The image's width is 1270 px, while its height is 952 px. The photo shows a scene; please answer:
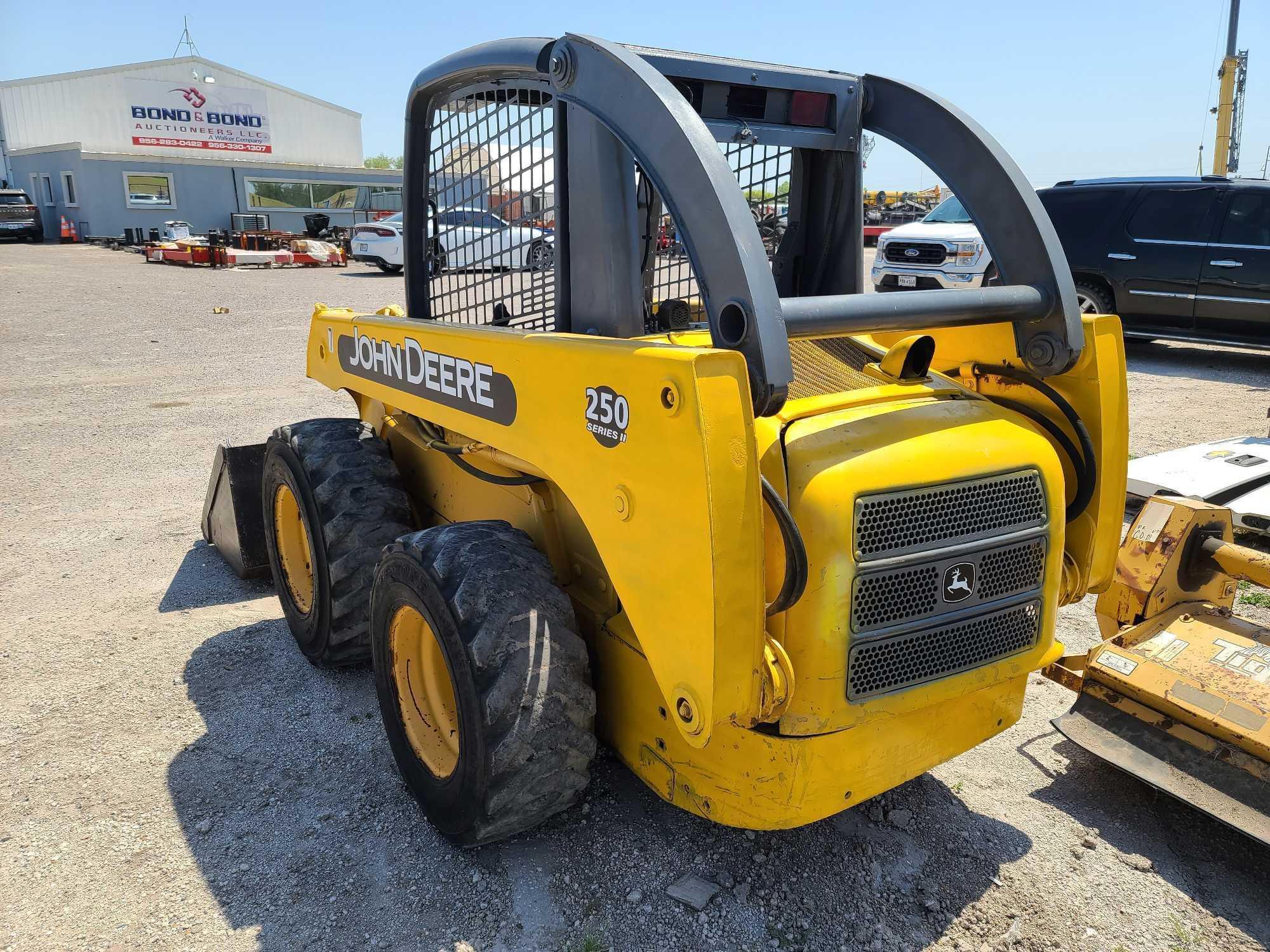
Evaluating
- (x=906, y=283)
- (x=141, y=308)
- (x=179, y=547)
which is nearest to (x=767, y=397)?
(x=179, y=547)

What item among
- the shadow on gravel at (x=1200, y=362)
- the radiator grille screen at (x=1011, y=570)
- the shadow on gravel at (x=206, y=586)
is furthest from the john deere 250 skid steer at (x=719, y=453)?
the shadow on gravel at (x=1200, y=362)

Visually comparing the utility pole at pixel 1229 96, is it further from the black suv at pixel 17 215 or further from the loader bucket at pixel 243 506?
the black suv at pixel 17 215

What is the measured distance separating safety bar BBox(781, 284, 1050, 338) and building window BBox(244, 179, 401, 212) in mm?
36180

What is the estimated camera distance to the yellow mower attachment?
258cm

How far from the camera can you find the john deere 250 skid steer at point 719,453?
1.93m

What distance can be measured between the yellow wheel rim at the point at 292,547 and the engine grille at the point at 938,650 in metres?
2.63

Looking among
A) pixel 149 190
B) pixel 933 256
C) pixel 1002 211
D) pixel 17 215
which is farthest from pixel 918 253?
pixel 149 190

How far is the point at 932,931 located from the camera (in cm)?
243

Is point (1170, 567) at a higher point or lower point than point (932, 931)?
higher

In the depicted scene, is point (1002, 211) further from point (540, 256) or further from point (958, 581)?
point (540, 256)

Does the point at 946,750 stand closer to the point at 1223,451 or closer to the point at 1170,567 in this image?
the point at 1170,567

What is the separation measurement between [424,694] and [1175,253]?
10.1 metres

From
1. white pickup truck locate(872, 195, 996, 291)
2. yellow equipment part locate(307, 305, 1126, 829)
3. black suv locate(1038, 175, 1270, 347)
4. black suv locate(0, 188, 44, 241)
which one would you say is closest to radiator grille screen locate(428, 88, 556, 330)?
yellow equipment part locate(307, 305, 1126, 829)

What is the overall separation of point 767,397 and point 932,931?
61.2 inches
